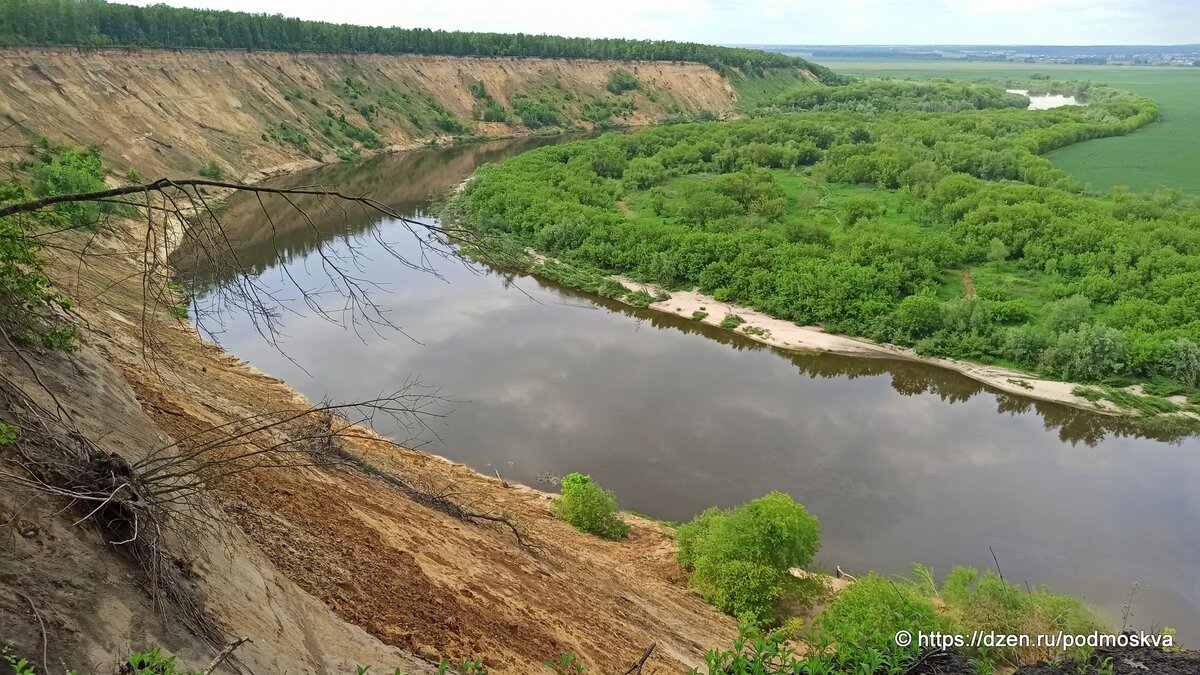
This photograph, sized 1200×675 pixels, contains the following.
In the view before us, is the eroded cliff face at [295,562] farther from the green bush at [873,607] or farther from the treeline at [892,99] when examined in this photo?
the treeline at [892,99]

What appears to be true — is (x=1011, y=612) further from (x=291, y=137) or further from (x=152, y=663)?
(x=291, y=137)

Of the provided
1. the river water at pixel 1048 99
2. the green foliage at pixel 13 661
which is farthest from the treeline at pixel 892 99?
the green foliage at pixel 13 661

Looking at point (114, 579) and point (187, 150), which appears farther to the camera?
point (187, 150)

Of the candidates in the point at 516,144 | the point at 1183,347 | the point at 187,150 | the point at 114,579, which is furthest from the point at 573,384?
Result: the point at 516,144

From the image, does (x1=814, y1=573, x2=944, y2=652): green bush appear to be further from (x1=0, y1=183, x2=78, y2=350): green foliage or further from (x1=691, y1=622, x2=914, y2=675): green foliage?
Answer: (x1=0, y1=183, x2=78, y2=350): green foliage

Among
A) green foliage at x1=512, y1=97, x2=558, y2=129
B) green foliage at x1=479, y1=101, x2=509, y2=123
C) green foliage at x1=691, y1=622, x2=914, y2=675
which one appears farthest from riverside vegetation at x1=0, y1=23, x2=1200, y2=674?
green foliage at x1=479, y1=101, x2=509, y2=123

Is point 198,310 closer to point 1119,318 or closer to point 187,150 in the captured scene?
point 1119,318

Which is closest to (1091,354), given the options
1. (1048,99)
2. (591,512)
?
(591,512)
